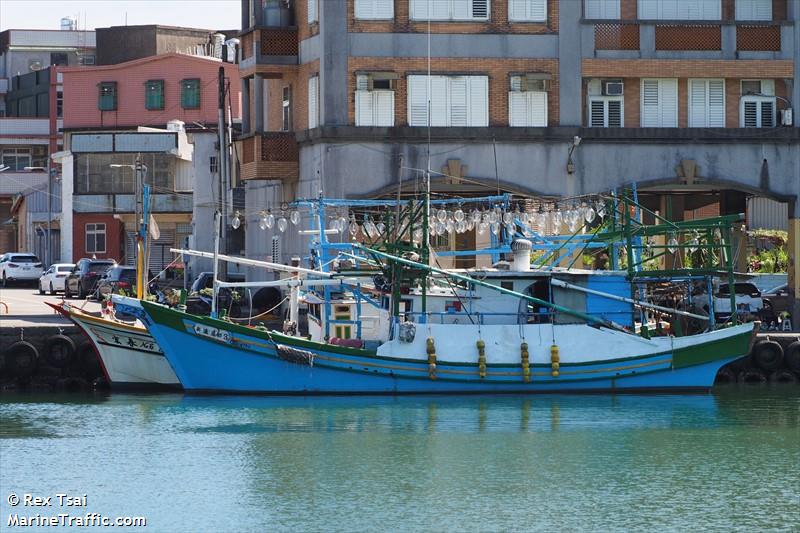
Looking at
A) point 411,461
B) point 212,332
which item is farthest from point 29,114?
point 411,461

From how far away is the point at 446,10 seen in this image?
4694 centimetres

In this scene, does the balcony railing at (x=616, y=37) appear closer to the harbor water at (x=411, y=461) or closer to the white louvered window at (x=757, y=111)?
the white louvered window at (x=757, y=111)

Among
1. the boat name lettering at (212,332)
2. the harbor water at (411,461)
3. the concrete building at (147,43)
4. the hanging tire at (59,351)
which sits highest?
the concrete building at (147,43)

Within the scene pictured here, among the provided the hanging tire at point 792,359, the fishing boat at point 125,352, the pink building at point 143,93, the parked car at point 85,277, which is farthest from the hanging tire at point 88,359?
the pink building at point 143,93

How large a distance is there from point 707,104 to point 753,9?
10.7ft

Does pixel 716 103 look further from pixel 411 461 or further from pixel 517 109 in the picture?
pixel 411 461

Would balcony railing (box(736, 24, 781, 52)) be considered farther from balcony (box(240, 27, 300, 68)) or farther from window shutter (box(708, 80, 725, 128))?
balcony (box(240, 27, 300, 68))

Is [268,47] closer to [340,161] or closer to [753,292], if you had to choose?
[340,161]

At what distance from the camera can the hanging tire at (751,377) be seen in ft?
139

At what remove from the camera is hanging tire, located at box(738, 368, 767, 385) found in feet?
139

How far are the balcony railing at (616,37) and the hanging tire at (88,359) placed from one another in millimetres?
17867

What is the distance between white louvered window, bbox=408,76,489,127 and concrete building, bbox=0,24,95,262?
2077 inches

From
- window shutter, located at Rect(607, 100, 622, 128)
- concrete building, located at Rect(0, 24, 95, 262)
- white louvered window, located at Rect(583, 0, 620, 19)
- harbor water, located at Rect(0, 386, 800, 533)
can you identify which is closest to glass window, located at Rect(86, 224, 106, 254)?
concrete building, located at Rect(0, 24, 95, 262)

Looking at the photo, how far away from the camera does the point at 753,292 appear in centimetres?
4716
